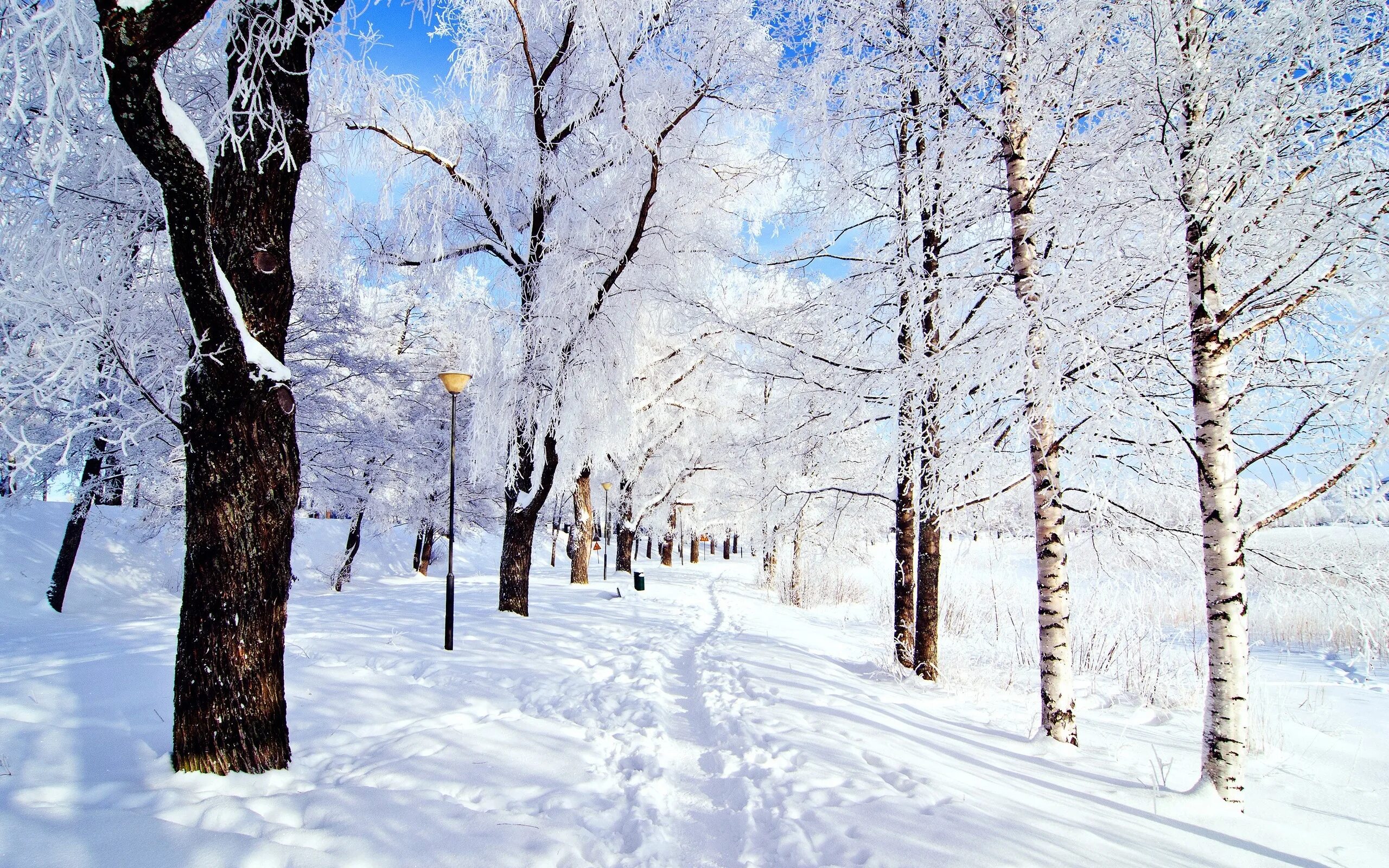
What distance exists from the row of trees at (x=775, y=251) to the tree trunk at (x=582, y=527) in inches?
191

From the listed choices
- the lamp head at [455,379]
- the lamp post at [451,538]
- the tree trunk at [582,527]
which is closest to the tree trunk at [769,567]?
the tree trunk at [582,527]

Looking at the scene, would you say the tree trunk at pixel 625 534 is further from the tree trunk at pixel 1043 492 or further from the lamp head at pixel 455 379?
the tree trunk at pixel 1043 492

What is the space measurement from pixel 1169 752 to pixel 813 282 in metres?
5.55

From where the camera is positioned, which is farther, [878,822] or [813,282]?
[813,282]

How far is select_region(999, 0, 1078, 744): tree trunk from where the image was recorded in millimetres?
4547

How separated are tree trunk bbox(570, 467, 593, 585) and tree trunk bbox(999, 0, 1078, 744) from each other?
10.4m

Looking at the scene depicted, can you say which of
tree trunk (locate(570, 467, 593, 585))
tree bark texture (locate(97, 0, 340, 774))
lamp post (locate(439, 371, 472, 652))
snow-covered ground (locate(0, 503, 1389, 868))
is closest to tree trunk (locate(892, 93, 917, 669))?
snow-covered ground (locate(0, 503, 1389, 868))

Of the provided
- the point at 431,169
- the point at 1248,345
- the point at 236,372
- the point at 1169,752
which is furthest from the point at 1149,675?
the point at 431,169

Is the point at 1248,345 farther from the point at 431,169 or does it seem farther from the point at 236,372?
the point at 431,169

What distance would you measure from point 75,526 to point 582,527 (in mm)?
10517

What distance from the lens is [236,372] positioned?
3326mm

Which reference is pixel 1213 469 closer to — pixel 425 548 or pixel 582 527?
pixel 582 527

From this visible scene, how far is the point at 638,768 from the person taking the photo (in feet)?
13.2

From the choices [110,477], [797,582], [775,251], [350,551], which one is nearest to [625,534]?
[797,582]
